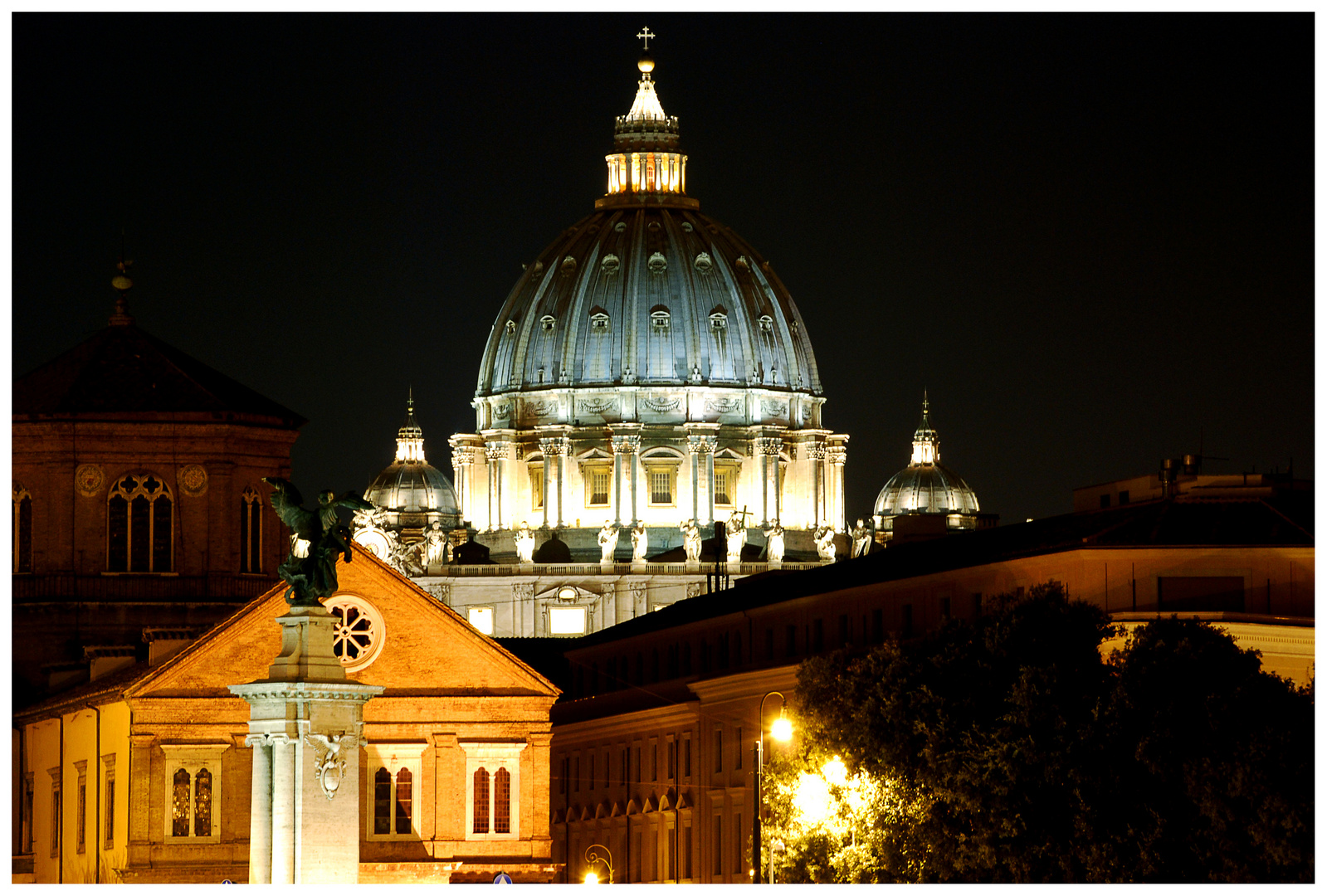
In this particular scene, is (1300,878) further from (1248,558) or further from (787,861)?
(1248,558)

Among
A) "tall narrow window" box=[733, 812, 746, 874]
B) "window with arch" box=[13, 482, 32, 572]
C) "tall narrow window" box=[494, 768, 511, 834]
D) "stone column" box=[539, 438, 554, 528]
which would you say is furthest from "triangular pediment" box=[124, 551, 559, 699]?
"stone column" box=[539, 438, 554, 528]

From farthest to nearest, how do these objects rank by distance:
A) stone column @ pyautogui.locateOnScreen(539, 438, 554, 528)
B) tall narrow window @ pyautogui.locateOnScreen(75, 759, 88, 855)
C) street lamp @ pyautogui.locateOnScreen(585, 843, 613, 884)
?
stone column @ pyautogui.locateOnScreen(539, 438, 554, 528)
street lamp @ pyautogui.locateOnScreen(585, 843, 613, 884)
tall narrow window @ pyautogui.locateOnScreen(75, 759, 88, 855)

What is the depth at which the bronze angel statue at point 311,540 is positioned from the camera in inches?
1961

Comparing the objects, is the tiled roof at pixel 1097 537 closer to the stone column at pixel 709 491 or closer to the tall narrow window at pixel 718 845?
the tall narrow window at pixel 718 845

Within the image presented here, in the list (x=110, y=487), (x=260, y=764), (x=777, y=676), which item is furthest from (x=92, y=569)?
(x=260, y=764)

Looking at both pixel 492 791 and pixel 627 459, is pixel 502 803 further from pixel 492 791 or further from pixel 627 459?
pixel 627 459

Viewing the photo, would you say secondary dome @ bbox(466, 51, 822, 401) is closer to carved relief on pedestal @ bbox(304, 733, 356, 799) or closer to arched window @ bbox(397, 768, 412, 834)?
arched window @ bbox(397, 768, 412, 834)

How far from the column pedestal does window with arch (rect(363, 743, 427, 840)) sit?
1739 inches

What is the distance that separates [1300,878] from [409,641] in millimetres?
42650

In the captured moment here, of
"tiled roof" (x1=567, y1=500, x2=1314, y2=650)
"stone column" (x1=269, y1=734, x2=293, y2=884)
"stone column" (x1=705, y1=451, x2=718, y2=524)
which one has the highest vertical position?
"stone column" (x1=705, y1=451, x2=718, y2=524)

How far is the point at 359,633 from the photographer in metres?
93.6

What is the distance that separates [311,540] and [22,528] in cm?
5754

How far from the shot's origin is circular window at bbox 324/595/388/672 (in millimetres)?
93125

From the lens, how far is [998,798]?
198 ft
